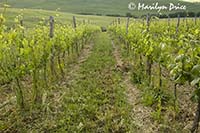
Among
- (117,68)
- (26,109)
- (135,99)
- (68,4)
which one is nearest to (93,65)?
(117,68)

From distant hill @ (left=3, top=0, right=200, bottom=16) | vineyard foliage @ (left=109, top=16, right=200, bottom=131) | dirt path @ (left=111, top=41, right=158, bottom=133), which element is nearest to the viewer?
vineyard foliage @ (left=109, top=16, right=200, bottom=131)

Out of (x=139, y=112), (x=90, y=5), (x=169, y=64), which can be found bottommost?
(x=90, y=5)

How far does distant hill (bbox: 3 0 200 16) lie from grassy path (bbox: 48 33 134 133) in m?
78.5

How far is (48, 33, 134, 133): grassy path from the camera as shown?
7.39 m

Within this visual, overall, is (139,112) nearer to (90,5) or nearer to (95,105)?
(95,105)

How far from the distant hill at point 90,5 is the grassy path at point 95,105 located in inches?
3091

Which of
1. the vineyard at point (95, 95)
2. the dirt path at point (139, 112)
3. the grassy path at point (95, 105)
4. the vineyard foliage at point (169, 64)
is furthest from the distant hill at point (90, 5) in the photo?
the dirt path at point (139, 112)

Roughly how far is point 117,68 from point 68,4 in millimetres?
89998

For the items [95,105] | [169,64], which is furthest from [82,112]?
[169,64]

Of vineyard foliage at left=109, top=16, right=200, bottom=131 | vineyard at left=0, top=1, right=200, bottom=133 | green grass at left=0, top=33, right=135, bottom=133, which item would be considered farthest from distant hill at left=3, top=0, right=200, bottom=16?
green grass at left=0, top=33, right=135, bottom=133

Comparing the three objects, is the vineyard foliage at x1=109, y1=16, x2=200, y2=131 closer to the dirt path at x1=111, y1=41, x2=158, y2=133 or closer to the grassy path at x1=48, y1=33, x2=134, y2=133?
the dirt path at x1=111, y1=41, x2=158, y2=133

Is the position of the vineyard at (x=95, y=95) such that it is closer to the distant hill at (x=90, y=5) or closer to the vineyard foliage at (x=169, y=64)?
the vineyard foliage at (x=169, y=64)

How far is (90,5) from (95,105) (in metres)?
96.5

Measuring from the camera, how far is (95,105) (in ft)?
28.5
